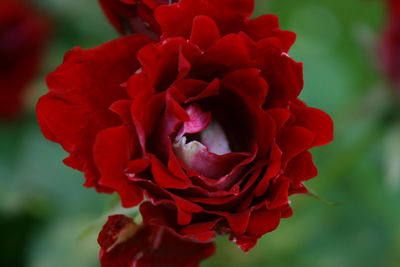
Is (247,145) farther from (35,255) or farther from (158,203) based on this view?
(35,255)

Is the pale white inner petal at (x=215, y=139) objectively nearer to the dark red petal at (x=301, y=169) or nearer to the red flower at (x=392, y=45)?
the dark red petal at (x=301, y=169)

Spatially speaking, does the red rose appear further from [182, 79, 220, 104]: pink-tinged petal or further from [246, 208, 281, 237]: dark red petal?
[246, 208, 281, 237]: dark red petal

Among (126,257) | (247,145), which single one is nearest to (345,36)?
(247,145)

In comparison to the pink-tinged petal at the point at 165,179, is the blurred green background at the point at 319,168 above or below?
below

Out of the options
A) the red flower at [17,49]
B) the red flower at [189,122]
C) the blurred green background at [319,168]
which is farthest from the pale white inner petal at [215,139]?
the red flower at [17,49]

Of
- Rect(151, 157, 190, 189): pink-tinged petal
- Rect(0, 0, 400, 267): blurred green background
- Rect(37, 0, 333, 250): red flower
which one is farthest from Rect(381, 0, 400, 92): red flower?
Rect(151, 157, 190, 189): pink-tinged petal
